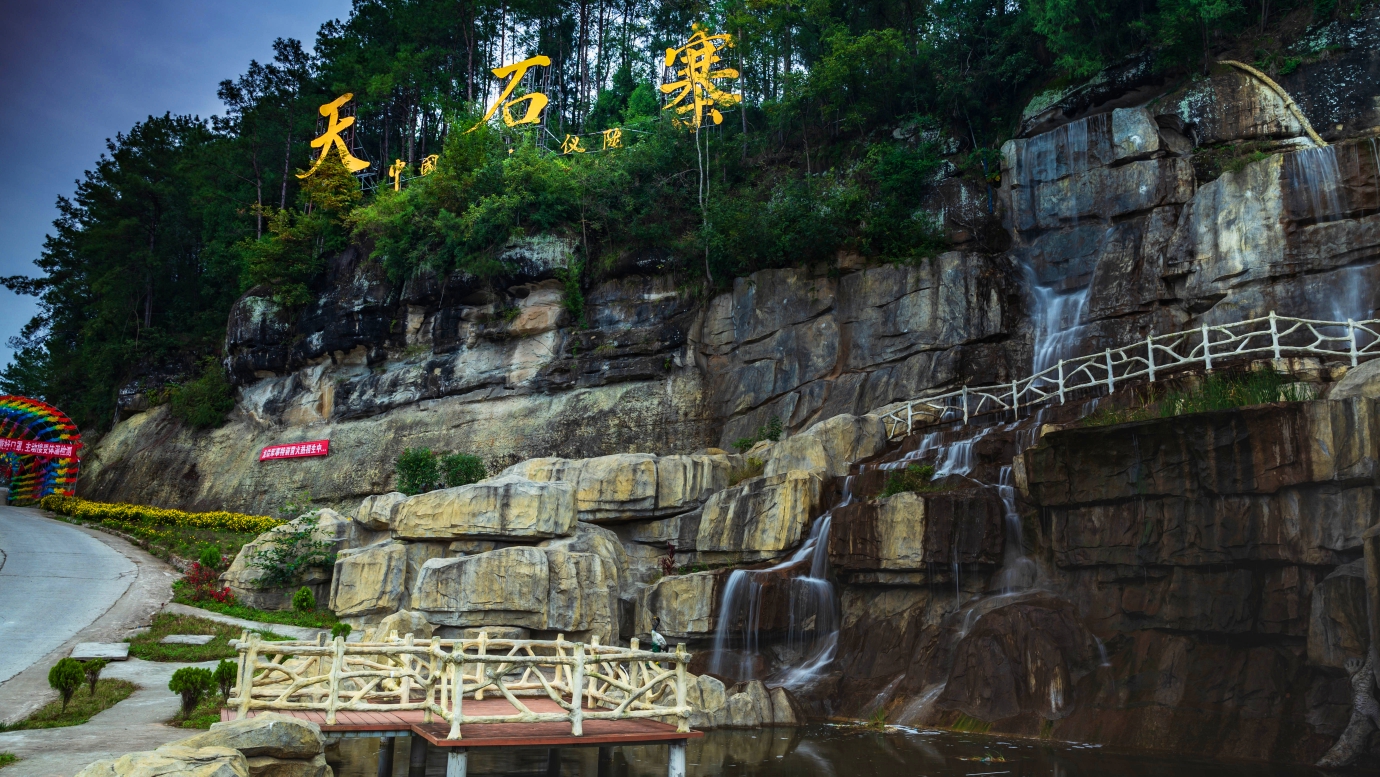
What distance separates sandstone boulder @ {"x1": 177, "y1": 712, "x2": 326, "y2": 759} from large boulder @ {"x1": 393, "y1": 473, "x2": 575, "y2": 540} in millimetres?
11135

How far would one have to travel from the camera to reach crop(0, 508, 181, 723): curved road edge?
469 inches

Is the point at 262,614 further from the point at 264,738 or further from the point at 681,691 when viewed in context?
the point at 681,691

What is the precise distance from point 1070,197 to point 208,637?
21.2 meters

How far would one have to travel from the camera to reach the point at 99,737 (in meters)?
9.80

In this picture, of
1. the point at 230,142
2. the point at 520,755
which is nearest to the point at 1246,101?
the point at 520,755

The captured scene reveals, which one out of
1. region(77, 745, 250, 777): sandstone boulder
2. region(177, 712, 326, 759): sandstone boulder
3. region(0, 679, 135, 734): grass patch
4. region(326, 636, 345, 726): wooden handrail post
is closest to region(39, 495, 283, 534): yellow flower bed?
region(0, 679, 135, 734): grass patch

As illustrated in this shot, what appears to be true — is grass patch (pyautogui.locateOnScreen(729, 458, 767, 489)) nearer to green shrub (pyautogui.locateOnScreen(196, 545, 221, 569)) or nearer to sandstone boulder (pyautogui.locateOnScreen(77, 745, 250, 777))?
green shrub (pyautogui.locateOnScreen(196, 545, 221, 569))

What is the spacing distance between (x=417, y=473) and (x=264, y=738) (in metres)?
19.1

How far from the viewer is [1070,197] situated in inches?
928

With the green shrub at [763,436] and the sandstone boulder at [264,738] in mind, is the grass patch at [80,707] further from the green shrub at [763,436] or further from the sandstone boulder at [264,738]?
the green shrub at [763,436]

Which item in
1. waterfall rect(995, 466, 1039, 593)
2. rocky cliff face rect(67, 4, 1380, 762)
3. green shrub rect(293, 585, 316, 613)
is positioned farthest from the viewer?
green shrub rect(293, 585, 316, 613)

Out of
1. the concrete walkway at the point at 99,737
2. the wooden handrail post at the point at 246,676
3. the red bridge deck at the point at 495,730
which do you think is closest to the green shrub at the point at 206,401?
the concrete walkway at the point at 99,737

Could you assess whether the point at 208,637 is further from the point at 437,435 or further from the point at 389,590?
the point at 437,435

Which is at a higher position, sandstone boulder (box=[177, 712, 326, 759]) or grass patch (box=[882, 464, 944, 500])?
grass patch (box=[882, 464, 944, 500])
